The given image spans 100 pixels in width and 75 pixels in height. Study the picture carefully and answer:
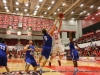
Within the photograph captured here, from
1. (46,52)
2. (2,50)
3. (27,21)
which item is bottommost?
(46,52)

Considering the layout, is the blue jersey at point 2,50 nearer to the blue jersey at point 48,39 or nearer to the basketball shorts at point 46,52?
the basketball shorts at point 46,52

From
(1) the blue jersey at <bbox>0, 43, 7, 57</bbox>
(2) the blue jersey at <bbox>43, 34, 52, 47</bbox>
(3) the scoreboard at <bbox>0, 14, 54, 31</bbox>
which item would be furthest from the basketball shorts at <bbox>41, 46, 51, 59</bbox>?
(3) the scoreboard at <bbox>0, 14, 54, 31</bbox>

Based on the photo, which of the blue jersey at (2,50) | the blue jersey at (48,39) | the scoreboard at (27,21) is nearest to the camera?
the blue jersey at (48,39)

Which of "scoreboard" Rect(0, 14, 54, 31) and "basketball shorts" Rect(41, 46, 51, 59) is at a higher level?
"scoreboard" Rect(0, 14, 54, 31)

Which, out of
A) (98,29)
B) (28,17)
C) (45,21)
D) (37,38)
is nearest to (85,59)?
(45,21)

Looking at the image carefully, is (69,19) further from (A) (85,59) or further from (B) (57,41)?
(B) (57,41)

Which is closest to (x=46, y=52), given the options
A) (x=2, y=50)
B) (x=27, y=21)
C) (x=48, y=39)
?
(x=48, y=39)

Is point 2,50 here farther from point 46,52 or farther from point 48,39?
point 48,39

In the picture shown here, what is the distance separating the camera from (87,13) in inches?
953

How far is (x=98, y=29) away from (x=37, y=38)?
34.3ft

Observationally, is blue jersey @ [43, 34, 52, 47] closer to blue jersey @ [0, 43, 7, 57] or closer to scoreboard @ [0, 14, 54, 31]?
blue jersey @ [0, 43, 7, 57]

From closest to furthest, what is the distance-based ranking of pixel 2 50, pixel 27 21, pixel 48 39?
pixel 48 39, pixel 2 50, pixel 27 21

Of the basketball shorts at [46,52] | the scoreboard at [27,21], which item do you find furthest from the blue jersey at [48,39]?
the scoreboard at [27,21]

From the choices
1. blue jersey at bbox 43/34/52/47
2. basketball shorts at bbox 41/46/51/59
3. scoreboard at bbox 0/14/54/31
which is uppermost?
scoreboard at bbox 0/14/54/31
